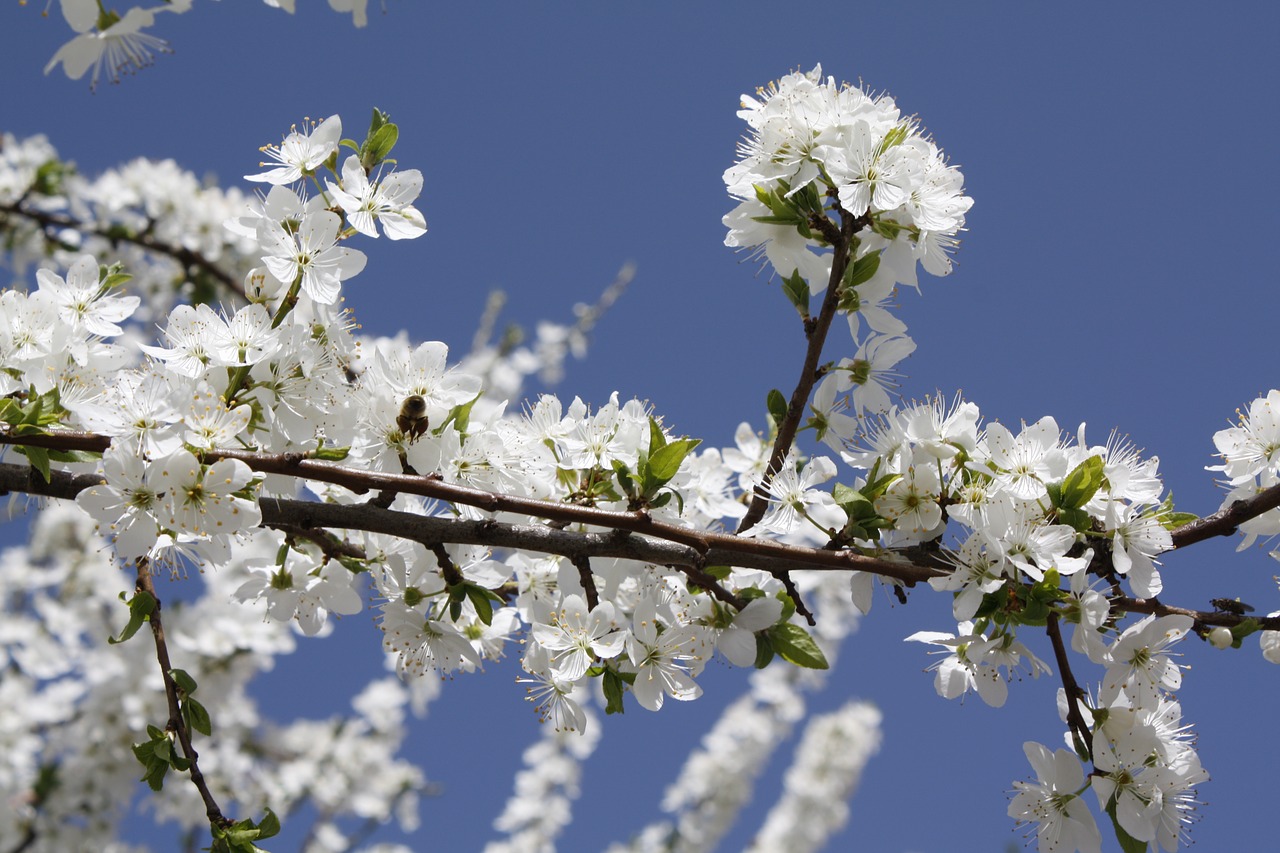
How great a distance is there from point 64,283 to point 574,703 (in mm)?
1486

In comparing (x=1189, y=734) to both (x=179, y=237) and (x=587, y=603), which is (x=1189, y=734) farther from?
(x=179, y=237)

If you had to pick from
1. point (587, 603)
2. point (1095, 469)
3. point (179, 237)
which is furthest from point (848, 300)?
point (179, 237)

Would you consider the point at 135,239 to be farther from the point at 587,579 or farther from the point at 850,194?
the point at 850,194

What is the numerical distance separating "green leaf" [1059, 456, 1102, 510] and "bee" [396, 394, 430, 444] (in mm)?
1241

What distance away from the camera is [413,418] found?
192 cm

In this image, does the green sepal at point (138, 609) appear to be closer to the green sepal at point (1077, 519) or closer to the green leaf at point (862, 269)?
the green leaf at point (862, 269)

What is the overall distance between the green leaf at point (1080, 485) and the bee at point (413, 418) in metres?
1.24

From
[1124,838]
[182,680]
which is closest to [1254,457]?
[1124,838]

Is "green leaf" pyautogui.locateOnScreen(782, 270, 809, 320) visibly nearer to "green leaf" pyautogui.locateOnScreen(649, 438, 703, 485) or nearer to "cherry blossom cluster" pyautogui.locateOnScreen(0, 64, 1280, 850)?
"cherry blossom cluster" pyautogui.locateOnScreen(0, 64, 1280, 850)

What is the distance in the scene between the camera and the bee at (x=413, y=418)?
1.90m

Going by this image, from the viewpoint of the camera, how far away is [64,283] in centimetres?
217

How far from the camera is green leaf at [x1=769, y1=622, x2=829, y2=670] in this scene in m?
2.02

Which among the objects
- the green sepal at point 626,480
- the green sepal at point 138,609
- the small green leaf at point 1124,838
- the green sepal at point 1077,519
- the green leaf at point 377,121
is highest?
the green leaf at point 377,121

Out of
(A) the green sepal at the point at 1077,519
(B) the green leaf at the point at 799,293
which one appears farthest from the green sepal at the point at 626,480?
(A) the green sepal at the point at 1077,519
